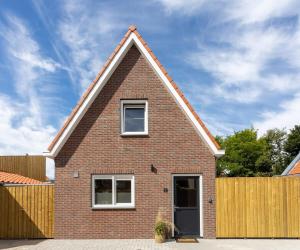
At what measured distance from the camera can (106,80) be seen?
11.9 m

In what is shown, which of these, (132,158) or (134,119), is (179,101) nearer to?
(134,119)

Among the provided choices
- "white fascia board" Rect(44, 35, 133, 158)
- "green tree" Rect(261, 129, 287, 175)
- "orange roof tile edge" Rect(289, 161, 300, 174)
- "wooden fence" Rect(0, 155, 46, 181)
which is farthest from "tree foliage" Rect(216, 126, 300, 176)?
"white fascia board" Rect(44, 35, 133, 158)

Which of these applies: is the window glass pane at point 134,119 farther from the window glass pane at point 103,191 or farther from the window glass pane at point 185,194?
the window glass pane at point 185,194

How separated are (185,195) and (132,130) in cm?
315

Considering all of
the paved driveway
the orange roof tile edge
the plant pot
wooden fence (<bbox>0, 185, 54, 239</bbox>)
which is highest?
the orange roof tile edge

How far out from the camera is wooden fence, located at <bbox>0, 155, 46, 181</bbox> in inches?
939

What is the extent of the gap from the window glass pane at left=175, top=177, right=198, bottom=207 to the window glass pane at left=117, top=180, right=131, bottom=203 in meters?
1.79

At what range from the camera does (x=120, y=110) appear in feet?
38.9

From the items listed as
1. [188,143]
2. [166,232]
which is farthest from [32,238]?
[188,143]

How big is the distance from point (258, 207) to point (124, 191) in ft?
16.2

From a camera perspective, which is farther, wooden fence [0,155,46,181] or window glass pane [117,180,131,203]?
wooden fence [0,155,46,181]

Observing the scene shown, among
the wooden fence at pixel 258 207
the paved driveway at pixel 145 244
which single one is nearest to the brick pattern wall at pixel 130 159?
the wooden fence at pixel 258 207

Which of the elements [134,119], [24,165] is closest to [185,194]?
[134,119]

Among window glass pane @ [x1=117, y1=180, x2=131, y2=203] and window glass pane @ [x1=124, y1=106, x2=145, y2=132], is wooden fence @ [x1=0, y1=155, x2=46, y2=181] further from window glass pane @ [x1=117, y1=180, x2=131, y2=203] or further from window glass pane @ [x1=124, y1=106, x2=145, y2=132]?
window glass pane @ [x1=124, y1=106, x2=145, y2=132]
